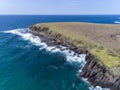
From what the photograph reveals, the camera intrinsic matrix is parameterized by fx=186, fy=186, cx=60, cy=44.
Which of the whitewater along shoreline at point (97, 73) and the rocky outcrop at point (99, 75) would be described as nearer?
the rocky outcrop at point (99, 75)

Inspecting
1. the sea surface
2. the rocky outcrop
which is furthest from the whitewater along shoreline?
the sea surface

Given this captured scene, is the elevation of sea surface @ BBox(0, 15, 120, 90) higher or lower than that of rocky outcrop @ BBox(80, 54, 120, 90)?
lower

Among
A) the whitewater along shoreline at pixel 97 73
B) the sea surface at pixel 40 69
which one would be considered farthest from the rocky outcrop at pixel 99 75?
the sea surface at pixel 40 69

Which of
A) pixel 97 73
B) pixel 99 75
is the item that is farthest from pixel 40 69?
pixel 99 75

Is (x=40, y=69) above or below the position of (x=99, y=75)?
below

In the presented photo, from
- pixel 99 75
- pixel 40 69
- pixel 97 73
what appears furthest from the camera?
pixel 40 69

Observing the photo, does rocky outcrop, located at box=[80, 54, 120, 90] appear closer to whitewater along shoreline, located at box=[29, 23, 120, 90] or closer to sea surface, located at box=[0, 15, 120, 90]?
whitewater along shoreline, located at box=[29, 23, 120, 90]

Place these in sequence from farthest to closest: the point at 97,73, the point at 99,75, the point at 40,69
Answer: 1. the point at 40,69
2. the point at 97,73
3. the point at 99,75

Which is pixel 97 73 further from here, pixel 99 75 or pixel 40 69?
pixel 40 69

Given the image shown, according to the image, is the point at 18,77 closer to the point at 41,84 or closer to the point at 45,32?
the point at 41,84

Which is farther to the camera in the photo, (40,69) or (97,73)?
(40,69)

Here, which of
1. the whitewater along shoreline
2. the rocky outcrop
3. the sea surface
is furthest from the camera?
the sea surface

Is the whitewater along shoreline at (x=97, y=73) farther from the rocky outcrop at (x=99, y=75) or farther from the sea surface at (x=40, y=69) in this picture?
the sea surface at (x=40, y=69)

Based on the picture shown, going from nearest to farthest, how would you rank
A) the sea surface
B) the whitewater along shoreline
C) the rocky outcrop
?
the rocky outcrop < the whitewater along shoreline < the sea surface
